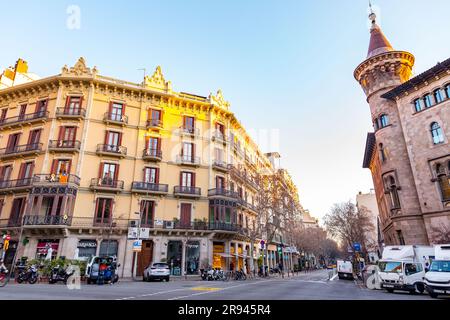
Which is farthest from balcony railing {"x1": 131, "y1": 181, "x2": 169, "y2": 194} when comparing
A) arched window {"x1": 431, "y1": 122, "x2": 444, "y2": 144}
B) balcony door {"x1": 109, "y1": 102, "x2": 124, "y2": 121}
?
arched window {"x1": 431, "y1": 122, "x2": 444, "y2": 144}

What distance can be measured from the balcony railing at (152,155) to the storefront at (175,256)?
9606 mm

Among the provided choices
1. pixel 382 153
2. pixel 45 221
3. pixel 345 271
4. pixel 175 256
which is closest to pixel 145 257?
pixel 175 256

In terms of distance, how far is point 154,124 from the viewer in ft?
110

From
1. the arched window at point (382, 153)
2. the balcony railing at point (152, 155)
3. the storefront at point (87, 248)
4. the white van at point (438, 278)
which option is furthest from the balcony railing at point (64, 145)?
the arched window at point (382, 153)

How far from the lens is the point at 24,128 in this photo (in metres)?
32.3

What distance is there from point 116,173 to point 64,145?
20.1 ft

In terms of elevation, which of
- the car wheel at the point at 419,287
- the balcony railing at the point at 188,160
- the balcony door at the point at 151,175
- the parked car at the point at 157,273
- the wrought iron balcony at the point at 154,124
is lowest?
the car wheel at the point at 419,287

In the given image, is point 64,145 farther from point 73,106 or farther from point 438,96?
point 438,96

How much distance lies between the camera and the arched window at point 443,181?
944 inches

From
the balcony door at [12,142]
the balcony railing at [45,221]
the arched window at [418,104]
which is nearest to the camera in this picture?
the balcony railing at [45,221]

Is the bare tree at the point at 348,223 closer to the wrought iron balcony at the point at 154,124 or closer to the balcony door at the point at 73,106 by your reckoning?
the wrought iron balcony at the point at 154,124

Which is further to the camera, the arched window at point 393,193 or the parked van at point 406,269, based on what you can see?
the arched window at point 393,193

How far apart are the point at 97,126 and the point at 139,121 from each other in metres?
4.66

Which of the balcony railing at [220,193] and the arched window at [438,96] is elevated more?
the arched window at [438,96]
